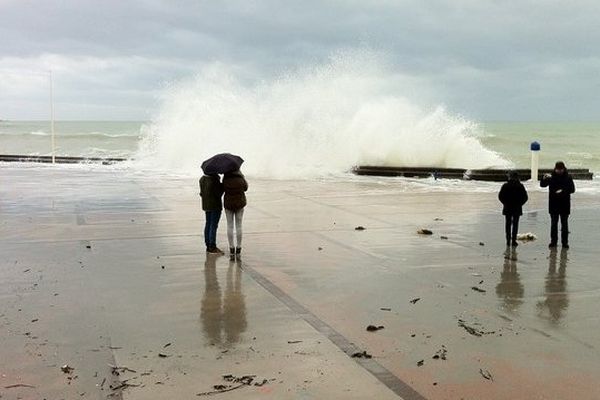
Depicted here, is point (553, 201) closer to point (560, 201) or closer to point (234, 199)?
point (560, 201)

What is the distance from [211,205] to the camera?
29.5ft

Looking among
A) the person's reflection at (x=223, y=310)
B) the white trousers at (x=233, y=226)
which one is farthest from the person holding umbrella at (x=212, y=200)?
the person's reflection at (x=223, y=310)

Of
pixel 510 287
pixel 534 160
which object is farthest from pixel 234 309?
pixel 534 160

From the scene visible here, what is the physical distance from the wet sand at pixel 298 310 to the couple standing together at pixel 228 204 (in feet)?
0.71

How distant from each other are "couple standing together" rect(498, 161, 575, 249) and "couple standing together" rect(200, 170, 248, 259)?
387 cm

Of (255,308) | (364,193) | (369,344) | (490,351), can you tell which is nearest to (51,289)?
(255,308)

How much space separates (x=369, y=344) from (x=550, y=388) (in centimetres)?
135

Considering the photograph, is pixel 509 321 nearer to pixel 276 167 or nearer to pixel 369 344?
pixel 369 344

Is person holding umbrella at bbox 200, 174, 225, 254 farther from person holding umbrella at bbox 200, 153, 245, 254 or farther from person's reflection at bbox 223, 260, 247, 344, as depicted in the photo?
person's reflection at bbox 223, 260, 247, 344

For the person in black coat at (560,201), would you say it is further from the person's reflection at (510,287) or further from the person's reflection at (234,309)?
the person's reflection at (234,309)

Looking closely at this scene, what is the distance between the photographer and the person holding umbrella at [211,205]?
8891mm

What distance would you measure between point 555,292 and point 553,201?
322 centimetres

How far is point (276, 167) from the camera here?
2516 cm

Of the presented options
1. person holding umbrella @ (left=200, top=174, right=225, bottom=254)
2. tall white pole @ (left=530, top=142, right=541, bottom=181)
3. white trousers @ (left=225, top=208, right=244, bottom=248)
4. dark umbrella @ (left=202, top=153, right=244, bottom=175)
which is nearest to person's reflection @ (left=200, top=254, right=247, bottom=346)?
white trousers @ (left=225, top=208, right=244, bottom=248)
